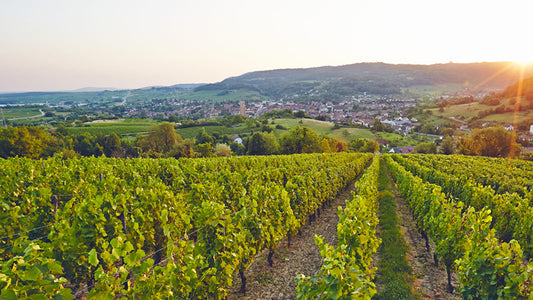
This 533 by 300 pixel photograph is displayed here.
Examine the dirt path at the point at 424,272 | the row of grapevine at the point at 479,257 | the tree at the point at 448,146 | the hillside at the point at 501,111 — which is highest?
the row of grapevine at the point at 479,257

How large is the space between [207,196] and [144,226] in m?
2.26

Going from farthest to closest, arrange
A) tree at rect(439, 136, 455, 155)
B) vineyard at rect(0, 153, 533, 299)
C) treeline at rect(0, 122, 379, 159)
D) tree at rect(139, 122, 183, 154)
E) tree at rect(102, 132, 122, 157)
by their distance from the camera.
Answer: tree at rect(439, 136, 455, 155) < tree at rect(139, 122, 183, 154) < tree at rect(102, 132, 122, 157) < treeline at rect(0, 122, 379, 159) < vineyard at rect(0, 153, 533, 299)

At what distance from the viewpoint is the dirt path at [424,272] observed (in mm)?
6488

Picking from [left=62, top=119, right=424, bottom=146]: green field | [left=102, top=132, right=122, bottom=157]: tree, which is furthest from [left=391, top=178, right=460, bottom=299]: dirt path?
[left=62, top=119, right=424, bottom=146]: green field

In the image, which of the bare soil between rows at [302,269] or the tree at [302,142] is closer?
the bare soil between rows at [302,269]

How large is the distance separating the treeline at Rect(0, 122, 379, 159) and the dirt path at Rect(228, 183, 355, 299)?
37.7m

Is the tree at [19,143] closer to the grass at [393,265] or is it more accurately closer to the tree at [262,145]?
the tree at [262,145]

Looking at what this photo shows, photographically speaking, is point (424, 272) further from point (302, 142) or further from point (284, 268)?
point (302, 142)

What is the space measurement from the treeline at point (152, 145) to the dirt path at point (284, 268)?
37.7 m

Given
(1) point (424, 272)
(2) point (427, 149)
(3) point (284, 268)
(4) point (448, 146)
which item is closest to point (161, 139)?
(3) point (284, 268)

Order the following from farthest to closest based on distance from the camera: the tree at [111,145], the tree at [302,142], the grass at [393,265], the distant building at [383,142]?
the distant building at [383,142]
the tree at [111,145]
the tree at [302,142]
the grass at [393,265]

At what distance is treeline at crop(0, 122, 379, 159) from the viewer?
43.5 meters

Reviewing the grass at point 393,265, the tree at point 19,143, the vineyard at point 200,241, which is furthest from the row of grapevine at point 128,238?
the tree at point 19,143

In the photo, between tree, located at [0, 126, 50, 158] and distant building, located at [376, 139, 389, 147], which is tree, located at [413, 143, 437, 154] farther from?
tree, located at [0, 126, 50, 158]
